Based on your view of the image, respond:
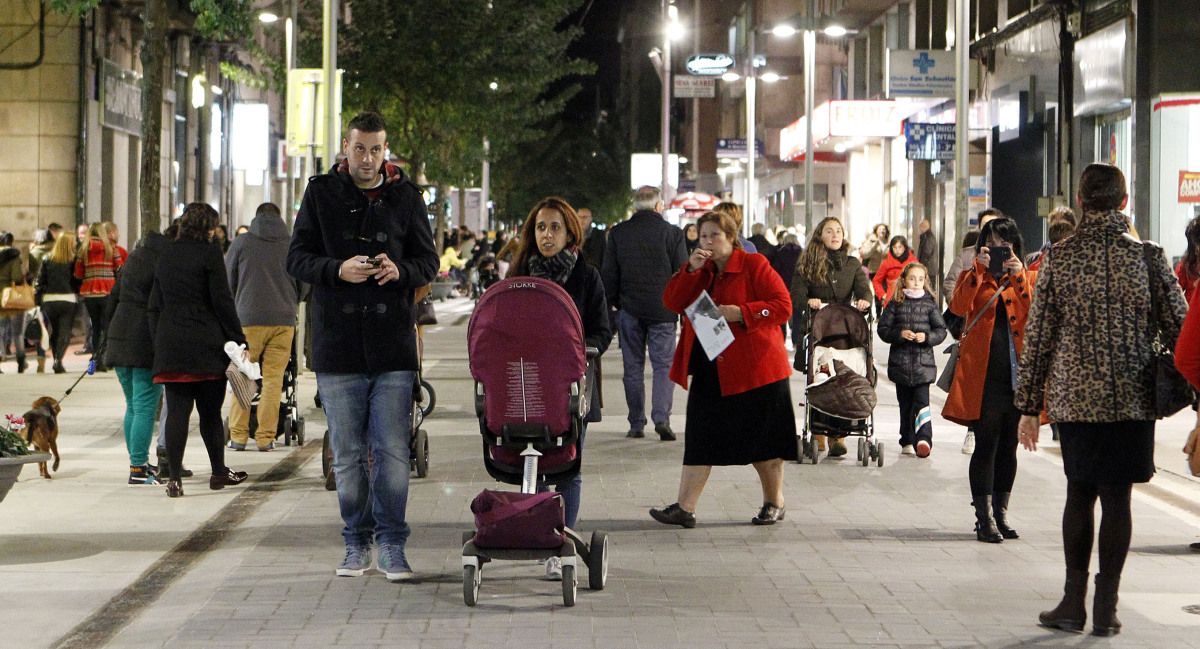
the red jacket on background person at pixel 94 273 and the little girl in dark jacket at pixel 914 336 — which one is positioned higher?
the red jacket on background person at pixel 94 273

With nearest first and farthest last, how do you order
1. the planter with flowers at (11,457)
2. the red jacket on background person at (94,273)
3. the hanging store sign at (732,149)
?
the planter with flowers at (11,457), the red jacket on background person at (94,273), the hanging store sign at (732,149)

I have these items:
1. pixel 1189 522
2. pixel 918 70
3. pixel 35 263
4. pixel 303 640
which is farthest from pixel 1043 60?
pixel 303 640

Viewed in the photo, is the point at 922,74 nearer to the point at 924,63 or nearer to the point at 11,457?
the point at 924,63

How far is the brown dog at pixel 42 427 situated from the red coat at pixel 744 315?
172 inches

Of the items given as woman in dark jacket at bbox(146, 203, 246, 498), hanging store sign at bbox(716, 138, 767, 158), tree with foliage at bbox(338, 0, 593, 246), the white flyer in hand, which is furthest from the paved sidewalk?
hanging store sign at bbox(716, 138, 767, 158)

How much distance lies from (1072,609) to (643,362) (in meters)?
7.76

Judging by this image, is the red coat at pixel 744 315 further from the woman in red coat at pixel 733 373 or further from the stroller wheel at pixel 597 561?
the stroller wheel at pixel 597 561

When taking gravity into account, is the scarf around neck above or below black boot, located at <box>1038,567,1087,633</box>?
above

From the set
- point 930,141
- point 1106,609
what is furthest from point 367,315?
point 930,141

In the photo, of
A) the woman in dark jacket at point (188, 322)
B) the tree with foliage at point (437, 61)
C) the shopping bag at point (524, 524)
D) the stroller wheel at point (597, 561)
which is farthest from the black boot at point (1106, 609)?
the tree with foliage at point (437, 61)

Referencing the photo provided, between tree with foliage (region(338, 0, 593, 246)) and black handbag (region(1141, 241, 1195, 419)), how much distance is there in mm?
30953

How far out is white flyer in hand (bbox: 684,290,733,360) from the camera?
954 cm

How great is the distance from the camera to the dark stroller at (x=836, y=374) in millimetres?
12461

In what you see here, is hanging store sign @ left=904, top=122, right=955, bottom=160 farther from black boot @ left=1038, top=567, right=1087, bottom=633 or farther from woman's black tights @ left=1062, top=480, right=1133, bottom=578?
black boot @ left=1038, top=567, right=1087, bottom=633
